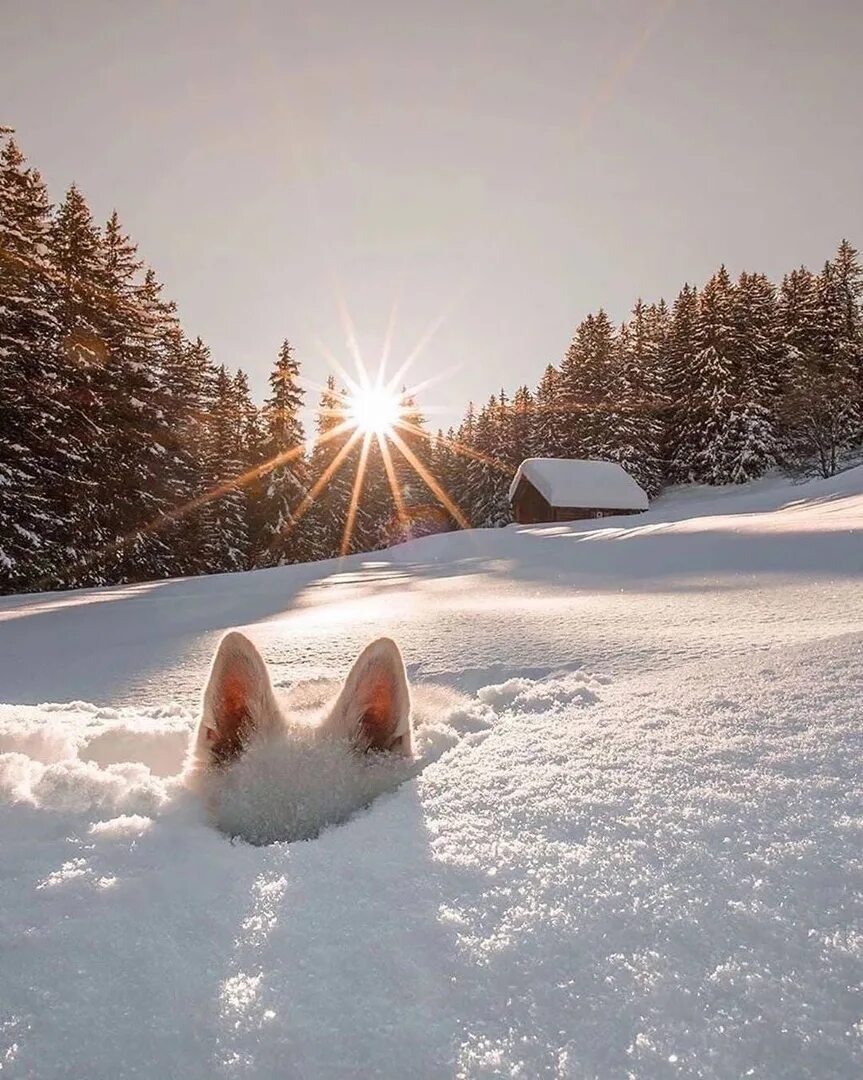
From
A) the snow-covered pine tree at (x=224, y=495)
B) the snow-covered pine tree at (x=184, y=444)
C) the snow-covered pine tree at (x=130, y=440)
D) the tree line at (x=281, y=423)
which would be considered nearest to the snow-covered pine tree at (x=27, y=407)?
the tree line at (x=281, y=423)

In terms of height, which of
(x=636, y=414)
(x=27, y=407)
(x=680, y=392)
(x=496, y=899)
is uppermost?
(x=680, y=392)

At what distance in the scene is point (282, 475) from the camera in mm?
38312

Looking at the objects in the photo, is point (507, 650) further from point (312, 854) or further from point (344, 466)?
point (344, 466)

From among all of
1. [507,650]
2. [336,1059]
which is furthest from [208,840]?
[507,650]

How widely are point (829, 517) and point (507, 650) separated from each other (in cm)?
729

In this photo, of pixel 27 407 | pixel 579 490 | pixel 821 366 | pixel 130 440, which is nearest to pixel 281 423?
pixel 130 440

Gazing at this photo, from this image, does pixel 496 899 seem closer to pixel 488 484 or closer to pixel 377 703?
pixel 377 703

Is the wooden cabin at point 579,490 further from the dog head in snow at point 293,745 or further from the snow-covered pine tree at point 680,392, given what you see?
the dog head in snow at point 293,745

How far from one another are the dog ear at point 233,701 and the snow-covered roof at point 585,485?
116 feet

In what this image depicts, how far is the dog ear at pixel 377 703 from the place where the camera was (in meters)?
1.76

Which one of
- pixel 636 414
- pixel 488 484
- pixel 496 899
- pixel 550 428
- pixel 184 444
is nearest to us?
pixel 496 899

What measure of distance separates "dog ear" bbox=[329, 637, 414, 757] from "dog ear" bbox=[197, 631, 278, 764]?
214 mm

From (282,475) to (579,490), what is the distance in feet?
60.5

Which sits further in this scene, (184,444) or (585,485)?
(585,485)
